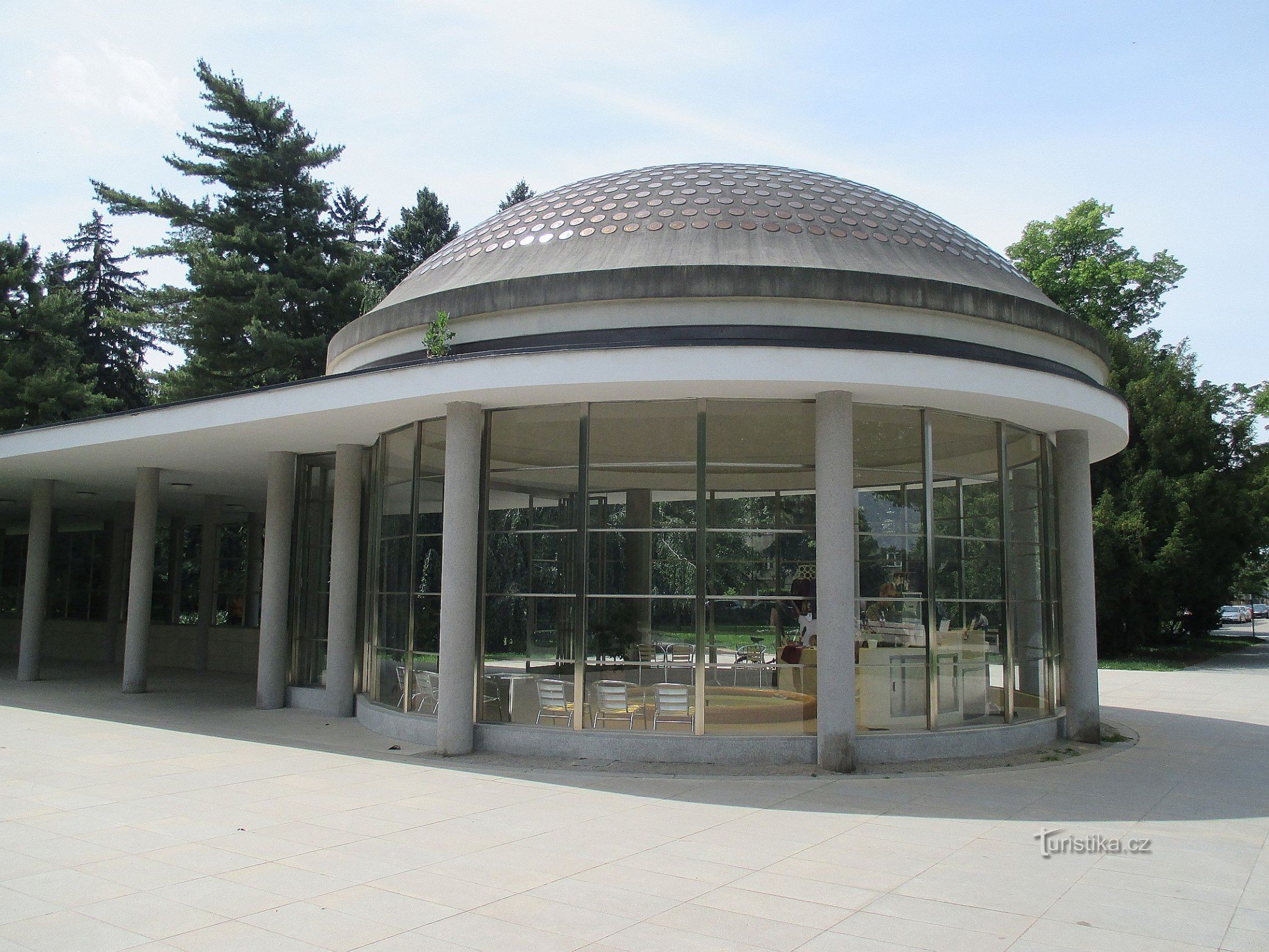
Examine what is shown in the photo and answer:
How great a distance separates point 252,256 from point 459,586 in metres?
29.4

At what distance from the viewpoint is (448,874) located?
7699mm

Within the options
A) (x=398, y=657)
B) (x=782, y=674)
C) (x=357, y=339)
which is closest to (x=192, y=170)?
(x=357, y=339)

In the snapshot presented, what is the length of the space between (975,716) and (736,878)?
23.7 ft

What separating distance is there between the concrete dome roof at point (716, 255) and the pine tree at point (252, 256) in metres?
18.6

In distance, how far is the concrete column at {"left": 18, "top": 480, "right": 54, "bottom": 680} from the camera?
22.5 meters

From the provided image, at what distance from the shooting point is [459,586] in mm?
13047

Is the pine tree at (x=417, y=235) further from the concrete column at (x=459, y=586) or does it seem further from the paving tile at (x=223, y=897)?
the paving tile at (x=223, y=897)

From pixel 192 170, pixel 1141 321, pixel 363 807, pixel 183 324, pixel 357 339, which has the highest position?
pixel 192 170

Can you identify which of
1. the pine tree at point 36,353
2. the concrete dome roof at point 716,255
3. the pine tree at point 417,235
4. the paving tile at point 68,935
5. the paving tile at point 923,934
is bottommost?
the paving tile at point 68,935

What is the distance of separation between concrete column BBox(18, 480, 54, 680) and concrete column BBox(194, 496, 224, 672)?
3.76 metres

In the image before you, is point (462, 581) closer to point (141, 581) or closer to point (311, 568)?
point (311, 568)

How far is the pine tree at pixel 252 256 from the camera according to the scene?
34781 millimetres

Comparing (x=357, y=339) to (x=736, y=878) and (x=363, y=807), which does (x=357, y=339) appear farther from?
(x=736, y=878)

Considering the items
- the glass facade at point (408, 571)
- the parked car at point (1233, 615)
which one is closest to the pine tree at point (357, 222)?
the glass facade at point (408, 571)
